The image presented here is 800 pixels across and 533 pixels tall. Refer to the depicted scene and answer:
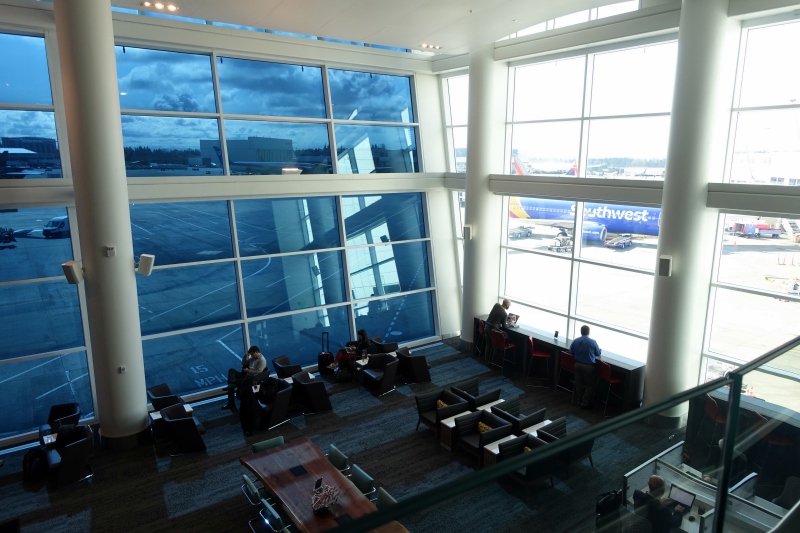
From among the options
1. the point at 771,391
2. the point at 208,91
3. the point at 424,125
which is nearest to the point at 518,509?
the point at 771,391

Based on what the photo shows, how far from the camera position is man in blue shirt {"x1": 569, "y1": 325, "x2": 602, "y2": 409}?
9570 millimetres

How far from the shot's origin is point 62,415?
8602 millimetres

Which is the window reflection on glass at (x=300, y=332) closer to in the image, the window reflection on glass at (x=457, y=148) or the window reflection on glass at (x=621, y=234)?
the window reflection on glass at (x=457, y=148)

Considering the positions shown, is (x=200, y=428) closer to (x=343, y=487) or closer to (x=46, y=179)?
(x=343, y=487)

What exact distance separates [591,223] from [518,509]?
9.39 m

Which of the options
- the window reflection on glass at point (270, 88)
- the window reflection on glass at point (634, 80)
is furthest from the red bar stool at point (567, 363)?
the window reflection on glass at point (270, 88)

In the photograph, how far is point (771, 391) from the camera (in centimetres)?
303

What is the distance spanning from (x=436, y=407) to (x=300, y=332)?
12.9ft

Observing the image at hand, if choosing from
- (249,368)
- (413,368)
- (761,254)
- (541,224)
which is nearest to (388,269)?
(413,368)

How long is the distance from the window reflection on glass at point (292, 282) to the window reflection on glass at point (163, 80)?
316 cm

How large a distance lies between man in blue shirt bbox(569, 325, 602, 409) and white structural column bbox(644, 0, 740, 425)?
36.0 inches

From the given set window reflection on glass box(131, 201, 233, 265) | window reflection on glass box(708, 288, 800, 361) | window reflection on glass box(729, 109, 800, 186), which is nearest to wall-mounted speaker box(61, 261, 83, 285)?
window reflection on glass box(131, 201, 233, 265)

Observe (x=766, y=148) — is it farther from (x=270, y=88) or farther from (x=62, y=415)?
(x=62, y=415)

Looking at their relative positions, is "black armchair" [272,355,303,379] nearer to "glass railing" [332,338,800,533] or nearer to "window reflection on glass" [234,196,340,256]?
"window reflection on glass" [234,196,340,256]
